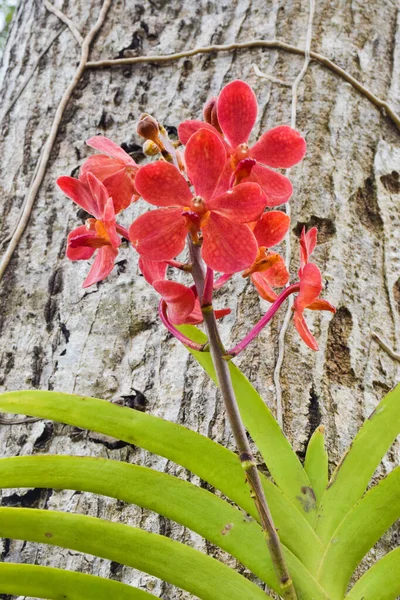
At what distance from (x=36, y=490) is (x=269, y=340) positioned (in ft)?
1.47

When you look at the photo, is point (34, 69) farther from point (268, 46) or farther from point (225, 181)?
point (225, 181)

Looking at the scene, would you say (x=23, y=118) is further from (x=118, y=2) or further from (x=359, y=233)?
(x=359, y=233)

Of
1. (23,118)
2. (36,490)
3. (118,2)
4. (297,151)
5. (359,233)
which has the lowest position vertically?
(36,490)

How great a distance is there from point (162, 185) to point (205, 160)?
48 mm

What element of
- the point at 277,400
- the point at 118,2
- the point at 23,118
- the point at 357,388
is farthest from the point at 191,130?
the point at 118,2

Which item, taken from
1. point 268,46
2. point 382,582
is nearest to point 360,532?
point 382,582

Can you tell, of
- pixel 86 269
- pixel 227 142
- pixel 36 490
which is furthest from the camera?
pixel 86 269

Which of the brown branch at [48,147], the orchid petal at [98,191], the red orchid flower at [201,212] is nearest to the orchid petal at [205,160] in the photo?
the red orchid flower at [201,212]

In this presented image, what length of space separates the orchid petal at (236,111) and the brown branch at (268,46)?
889 mm

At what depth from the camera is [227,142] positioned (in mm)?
652

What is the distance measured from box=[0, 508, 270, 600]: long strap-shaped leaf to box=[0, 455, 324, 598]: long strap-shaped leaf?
0.08 ft

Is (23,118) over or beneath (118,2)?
beneath

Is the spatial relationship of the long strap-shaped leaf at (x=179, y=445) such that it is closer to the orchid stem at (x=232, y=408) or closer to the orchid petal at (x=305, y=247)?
the orchid stem at (x=232, y=408)

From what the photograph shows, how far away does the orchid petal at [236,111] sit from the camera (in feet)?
2.10
